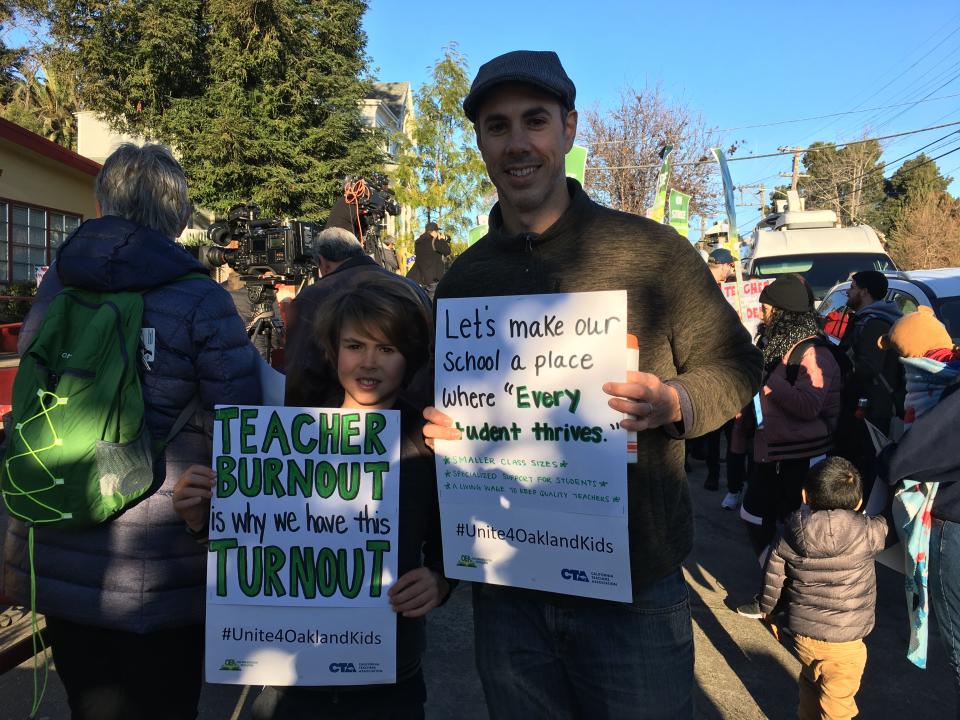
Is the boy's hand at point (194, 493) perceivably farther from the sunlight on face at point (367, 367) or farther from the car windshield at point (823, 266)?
the car windshield at point (823, 266)

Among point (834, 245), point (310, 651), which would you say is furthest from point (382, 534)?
point (834, 245)

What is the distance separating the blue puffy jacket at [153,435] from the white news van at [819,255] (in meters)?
9.46

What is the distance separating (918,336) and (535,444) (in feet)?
10.8

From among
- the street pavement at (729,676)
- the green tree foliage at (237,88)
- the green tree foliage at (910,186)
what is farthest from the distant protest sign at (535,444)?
the green tree foliage at (910,186)

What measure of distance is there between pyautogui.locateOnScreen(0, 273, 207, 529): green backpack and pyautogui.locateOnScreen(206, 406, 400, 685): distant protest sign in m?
0.24

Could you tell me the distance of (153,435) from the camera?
1935 millimetres

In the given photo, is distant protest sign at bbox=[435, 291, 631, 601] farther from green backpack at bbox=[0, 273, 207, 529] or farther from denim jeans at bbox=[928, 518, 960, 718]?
denim jeans at bbox=[928, 518, 960, 718]

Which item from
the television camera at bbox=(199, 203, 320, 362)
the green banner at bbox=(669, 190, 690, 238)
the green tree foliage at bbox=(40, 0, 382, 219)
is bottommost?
the television camera at bbox=(199, 203, 320, 362)

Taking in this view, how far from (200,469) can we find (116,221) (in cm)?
72

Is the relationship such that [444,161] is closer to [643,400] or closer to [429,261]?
[429,261]

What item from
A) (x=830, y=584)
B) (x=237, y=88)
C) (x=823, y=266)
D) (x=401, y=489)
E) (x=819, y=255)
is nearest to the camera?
(x=401, y=489)

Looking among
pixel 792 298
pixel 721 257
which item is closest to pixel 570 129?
pixel 792 298

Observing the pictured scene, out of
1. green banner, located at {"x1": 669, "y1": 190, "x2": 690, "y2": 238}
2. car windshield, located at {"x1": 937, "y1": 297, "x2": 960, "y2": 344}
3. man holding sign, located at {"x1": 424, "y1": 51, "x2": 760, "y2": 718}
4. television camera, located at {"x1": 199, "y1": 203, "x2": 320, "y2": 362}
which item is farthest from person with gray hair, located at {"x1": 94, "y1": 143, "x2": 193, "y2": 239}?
green banner, located at {"x1": 669, "y1": 190, "x2": 690, "y2": 238}

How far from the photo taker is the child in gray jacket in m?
2.99
